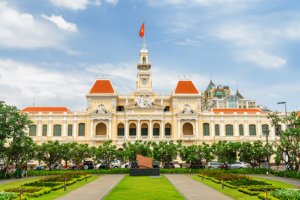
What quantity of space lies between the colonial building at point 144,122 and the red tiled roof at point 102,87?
0.20 m

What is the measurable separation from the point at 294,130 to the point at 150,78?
43795mm

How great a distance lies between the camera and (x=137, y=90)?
73.4 m

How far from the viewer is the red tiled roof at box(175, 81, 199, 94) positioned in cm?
7085

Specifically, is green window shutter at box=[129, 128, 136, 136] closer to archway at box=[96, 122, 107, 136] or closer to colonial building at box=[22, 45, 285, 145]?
colonial building at box=[22, 45, 285, 145]

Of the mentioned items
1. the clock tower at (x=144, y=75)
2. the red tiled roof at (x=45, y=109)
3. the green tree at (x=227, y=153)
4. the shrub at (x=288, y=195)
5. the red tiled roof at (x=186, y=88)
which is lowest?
the shrub at (x=288, y=195)

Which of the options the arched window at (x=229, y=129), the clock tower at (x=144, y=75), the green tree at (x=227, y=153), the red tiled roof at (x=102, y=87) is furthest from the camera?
the clock tower at (x=144, y=75)

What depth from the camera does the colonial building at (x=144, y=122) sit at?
66.4 metres

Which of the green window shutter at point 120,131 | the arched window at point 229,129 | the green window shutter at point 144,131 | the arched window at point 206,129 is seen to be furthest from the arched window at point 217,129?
the green window shutter at point 120,131

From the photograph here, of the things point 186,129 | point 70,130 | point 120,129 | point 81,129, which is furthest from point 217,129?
point 70,130

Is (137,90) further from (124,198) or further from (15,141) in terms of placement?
(124,198)

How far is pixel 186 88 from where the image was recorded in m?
72.0

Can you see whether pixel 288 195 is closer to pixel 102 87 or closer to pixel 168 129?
pixel 168 129

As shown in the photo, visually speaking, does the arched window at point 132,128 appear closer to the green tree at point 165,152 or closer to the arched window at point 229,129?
the arched window at point 229,129

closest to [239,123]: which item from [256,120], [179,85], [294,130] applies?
[256,120]
